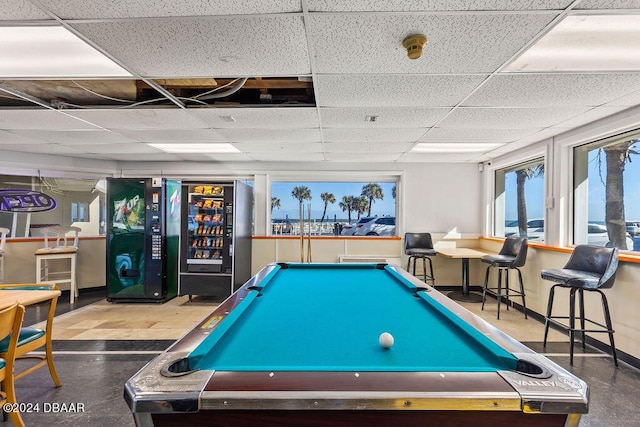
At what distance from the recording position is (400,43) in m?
1.79

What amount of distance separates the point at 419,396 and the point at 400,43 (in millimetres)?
1783

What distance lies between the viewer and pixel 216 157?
521 centimetres

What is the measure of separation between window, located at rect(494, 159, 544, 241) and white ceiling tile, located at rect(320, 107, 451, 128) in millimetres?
2341

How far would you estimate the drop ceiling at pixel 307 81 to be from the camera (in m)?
1.54

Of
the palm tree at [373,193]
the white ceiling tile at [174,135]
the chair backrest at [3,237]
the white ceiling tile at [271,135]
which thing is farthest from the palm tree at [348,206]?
the chair backrest at [3,237]

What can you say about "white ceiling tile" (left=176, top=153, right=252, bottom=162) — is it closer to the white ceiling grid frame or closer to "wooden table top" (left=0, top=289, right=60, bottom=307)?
"wooden table top" (left=0, top=289, right=60, bottom=307)

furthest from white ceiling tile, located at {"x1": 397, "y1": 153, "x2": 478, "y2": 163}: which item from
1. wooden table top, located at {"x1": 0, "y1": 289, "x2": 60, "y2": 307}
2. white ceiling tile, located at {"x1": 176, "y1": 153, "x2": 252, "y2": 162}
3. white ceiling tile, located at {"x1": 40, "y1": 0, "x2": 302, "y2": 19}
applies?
wooden table top, located at {"x1": 0, "y1": 289, "x2": 60, "y2": 307}

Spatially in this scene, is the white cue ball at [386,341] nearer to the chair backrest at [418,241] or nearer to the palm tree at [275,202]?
the chair backrest at [418,241]

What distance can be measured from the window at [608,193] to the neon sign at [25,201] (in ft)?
25.5

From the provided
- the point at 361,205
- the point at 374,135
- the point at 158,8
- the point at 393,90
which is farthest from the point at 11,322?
the point at 361,205

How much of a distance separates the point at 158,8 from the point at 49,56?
1.07m

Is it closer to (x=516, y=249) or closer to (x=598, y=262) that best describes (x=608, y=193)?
(x=598, y=262)

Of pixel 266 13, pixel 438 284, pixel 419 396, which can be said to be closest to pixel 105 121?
pixel 266 13

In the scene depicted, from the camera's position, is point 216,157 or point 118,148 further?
point 216,157
